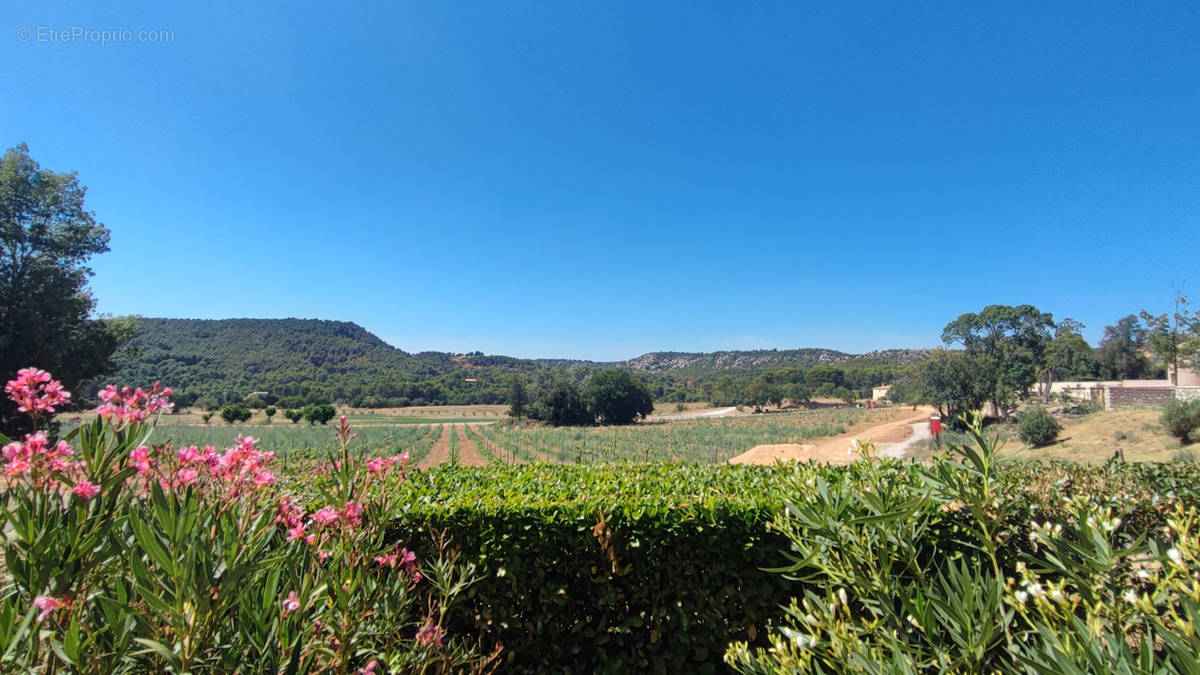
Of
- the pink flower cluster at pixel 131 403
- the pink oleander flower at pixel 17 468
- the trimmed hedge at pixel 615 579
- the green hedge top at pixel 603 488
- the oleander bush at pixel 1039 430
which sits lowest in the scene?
the oleander bush at pixel 1039 430

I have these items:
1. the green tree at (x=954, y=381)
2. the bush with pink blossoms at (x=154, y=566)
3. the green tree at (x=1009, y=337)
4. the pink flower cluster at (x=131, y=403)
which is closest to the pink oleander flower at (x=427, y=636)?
the bush with pink blossoms at (x=154, y=566)

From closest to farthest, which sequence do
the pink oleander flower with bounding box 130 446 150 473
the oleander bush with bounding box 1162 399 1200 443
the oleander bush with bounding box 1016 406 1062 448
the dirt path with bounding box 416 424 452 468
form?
the pink oleander flower with bounding box 130 446 150 473 → the oleander bush with bounding box 1162 399 1200 443 → the oleander bush with bounding box 1016 406 1062 448 → the dirt path with bounding box 416 424 452 468

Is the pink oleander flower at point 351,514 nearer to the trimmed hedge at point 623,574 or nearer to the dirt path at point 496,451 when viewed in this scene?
the trimmed hedge at point 623,574

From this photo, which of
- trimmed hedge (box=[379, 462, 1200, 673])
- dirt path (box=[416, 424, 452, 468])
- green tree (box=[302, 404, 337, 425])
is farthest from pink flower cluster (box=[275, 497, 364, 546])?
green tree (box=[302, 404, 337, 425])

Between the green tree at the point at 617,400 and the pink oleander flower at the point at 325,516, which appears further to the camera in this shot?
the green tree at the point at 617,400

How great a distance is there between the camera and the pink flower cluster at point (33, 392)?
4.58ft

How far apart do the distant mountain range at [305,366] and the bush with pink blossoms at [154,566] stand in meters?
41.3

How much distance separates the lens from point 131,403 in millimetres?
1484

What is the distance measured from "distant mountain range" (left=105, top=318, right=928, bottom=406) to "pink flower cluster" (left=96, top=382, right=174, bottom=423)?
1616 inches

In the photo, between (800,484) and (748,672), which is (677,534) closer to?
(800,484)

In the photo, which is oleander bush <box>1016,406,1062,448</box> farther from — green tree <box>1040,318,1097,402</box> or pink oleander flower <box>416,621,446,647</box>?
green tree <box>1040,318,1097,402</box>

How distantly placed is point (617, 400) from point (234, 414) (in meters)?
41.3

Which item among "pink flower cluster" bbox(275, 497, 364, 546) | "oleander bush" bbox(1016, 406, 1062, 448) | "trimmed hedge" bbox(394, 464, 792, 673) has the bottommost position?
"oleander bush" bbox(1016, 406, 1062, 448)

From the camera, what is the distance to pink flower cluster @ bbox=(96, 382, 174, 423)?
1.38 metres
